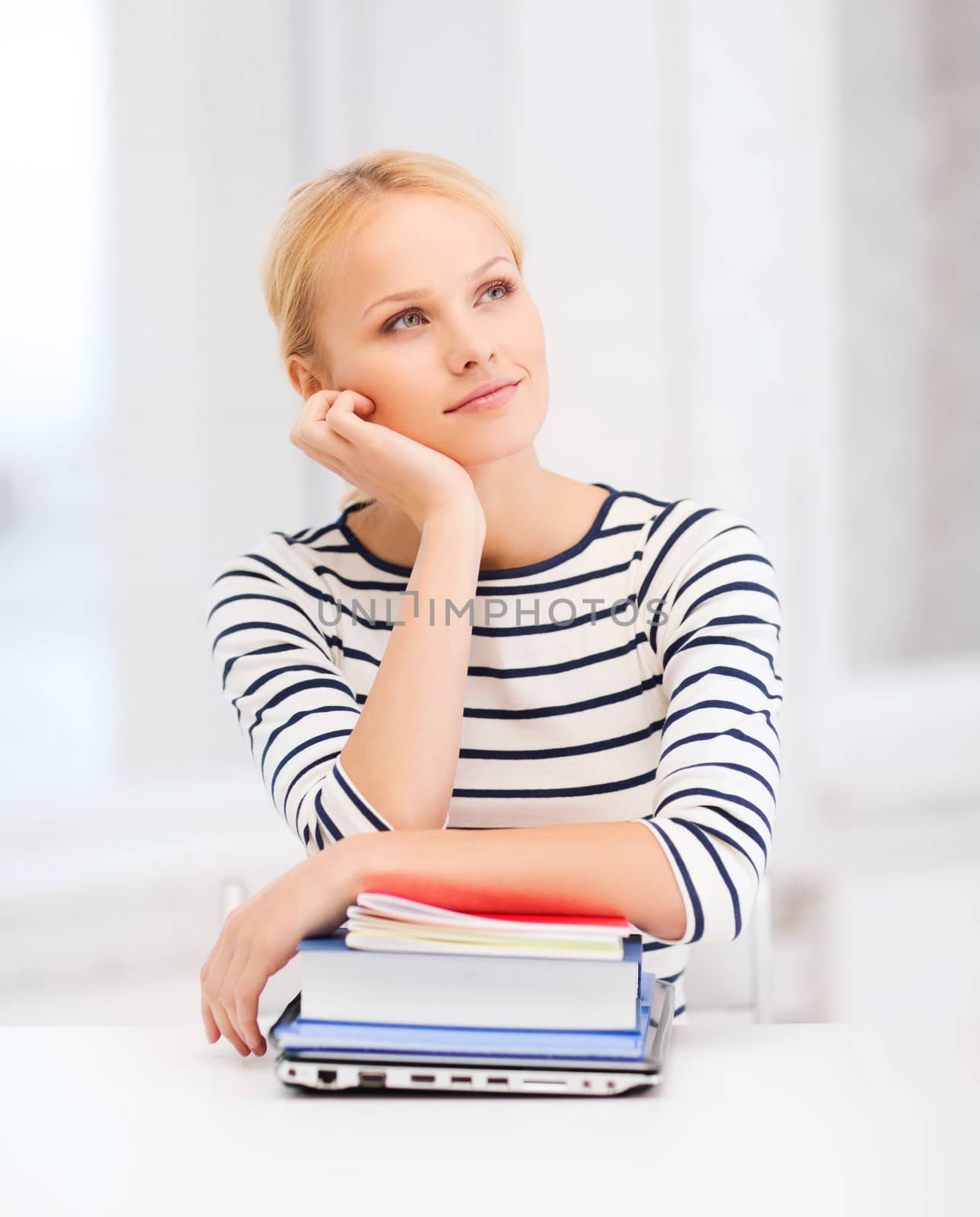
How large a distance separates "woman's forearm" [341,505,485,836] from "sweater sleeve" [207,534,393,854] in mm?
22

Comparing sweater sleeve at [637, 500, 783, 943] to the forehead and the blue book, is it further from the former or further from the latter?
the forehead

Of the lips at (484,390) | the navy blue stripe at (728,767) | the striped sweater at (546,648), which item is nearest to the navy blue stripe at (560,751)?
the striped sweater at (546,648)

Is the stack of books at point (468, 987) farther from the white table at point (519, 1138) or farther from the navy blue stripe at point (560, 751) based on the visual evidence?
the navy blue stripe at point (560, 751)

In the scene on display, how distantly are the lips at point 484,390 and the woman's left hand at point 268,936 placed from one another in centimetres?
45

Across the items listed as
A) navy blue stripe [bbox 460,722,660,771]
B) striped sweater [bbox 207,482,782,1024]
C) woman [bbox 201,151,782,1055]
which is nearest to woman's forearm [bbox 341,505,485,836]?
woman [bbox 201,151,782,1055]

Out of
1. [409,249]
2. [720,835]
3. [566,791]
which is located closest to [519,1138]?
[720,835]

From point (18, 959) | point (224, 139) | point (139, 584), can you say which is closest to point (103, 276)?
point (224, 139)

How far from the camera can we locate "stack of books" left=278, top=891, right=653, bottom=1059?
2.47 ft

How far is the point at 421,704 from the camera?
3.24ft

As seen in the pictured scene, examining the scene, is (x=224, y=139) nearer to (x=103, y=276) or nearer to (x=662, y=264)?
(x=103, y=276)

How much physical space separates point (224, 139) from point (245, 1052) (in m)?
1.52

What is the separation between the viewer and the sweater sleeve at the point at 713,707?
35.2 inches

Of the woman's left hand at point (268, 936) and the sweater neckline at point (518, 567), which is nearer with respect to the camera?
the woman's left hand at point (268, 936)

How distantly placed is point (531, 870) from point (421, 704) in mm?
204
